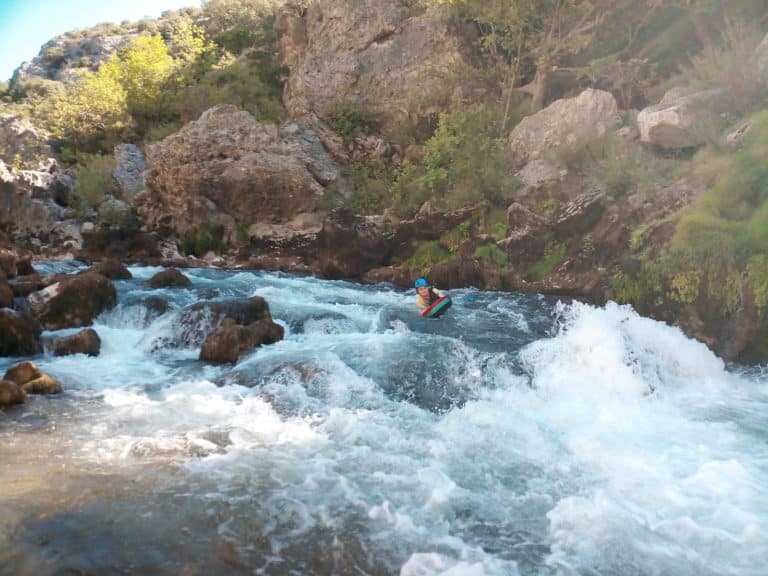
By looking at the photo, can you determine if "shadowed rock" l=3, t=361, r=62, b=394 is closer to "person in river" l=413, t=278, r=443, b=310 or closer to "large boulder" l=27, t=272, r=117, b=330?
"large boulder" l=27, t=272, r=117, b=330

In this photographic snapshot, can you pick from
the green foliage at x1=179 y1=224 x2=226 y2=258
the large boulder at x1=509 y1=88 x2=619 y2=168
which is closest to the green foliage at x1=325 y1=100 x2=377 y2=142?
the green foliage at x1=179 y1=224 x2=226 y2=258

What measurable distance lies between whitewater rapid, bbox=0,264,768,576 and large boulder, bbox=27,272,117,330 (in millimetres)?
941

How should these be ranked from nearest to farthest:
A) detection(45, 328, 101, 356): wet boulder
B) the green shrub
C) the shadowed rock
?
1. the shadowed rock
2. detection(45, 328, 101, 356): wet boulder
3. the green shrub

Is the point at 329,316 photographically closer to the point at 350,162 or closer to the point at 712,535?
the point at 712,535

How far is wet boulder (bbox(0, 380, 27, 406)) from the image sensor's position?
7.16m

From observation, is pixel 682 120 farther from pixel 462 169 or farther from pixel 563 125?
pixel 462 169

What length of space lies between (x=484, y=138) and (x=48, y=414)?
45.6 ft

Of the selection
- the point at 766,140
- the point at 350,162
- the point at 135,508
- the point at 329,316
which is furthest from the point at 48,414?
the point at 350,162

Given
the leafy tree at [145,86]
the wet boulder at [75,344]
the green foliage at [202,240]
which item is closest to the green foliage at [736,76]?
the wet boulder at [75,344]

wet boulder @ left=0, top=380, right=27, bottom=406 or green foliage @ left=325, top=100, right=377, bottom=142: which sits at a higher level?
green foliage @ left=325, top=100, right=377, bottom=142

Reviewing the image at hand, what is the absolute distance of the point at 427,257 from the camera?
16547mm

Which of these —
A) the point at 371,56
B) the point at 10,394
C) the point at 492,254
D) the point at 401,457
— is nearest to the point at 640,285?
the point at 492,254

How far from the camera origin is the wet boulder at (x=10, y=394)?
7.16 meters

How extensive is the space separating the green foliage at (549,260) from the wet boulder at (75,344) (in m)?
9.52
